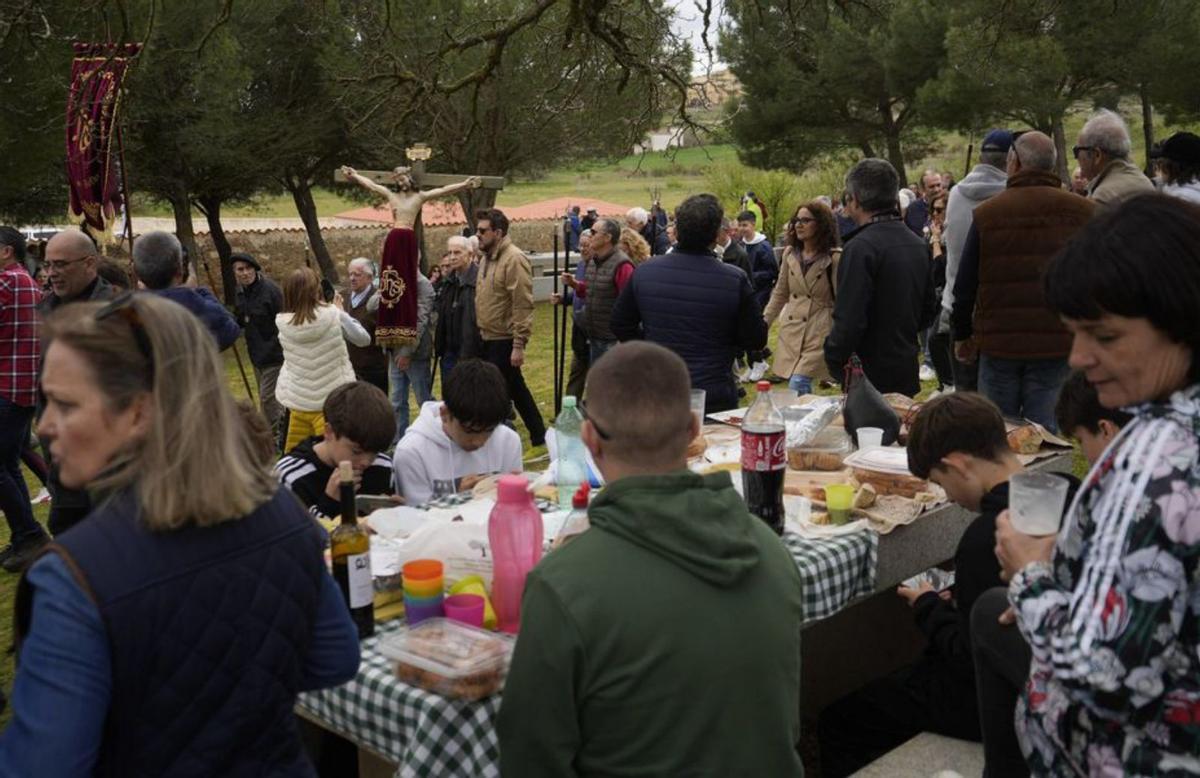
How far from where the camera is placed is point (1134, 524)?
5.04 ft

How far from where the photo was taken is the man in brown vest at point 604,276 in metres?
7.43

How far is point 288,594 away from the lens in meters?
1.77

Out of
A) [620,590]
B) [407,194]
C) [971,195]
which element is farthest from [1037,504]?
[407,194]

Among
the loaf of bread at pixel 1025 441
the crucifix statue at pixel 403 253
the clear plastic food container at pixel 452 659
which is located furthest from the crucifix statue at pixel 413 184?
the clear plastic food container at pixel 452 659

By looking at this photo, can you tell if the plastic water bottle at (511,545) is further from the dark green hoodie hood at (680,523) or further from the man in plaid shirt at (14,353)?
the man in plaid shirt at (14,353)

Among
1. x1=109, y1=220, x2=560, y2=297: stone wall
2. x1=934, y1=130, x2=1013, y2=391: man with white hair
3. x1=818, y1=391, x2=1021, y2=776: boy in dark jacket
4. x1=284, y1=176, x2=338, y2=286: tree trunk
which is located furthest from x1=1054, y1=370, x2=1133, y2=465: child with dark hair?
x1=109, y1=220, x2=560, y2=297: stone wall

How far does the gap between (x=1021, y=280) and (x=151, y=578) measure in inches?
164

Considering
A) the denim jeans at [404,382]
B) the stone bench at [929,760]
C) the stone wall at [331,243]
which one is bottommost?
the stone wall at [331,243]

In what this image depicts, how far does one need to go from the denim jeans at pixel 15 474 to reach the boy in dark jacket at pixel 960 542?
4.56 m

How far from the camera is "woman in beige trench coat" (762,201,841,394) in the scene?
20.2 feet

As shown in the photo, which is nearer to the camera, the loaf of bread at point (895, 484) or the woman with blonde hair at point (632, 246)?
the loaf of bread at point (895, 484)

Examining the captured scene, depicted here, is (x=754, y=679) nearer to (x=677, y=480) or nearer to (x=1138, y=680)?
(x=677, y=480)

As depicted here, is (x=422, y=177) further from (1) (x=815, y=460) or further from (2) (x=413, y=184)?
(1) (x=815, y=460)

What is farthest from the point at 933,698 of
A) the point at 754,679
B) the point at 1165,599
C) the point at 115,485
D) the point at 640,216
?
the point at 640,216
